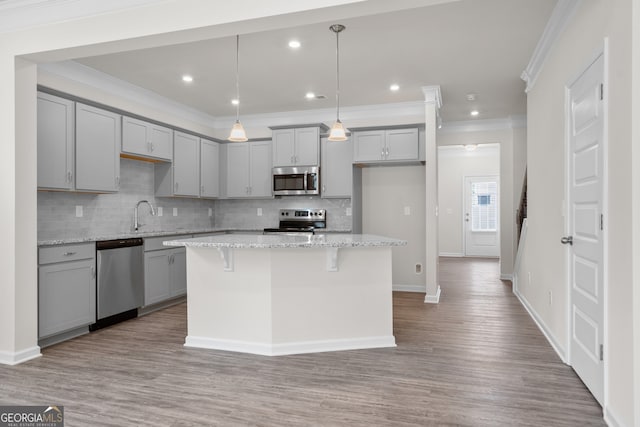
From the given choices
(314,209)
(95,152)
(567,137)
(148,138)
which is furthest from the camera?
(314,209)

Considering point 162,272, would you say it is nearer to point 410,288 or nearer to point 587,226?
point 410,288

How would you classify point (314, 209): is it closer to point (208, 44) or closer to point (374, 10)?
point (208, 44)

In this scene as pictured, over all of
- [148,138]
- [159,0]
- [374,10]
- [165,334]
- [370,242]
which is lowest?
[165,334]

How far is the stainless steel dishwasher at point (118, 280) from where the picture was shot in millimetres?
4199

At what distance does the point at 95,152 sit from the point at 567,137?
435cm

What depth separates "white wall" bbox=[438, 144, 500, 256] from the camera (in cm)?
1088

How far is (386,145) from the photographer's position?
5.80 meters

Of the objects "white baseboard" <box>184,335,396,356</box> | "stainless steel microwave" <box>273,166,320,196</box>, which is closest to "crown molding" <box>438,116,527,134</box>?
"stainless steel microwave" <box>273,166,320,196</box>

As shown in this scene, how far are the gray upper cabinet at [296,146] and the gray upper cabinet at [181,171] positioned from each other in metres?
1.15

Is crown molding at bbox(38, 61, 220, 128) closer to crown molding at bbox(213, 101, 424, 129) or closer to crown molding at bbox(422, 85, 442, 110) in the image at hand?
crown molding at bbox(213, 101, 424, 129)

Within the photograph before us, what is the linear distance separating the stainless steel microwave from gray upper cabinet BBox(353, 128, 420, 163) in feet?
2.16

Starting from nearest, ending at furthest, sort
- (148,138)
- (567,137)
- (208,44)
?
(567,137) < (208,44) < (148,138)

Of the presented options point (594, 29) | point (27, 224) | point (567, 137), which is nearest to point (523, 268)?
point (567, 137)

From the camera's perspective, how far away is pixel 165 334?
4.06m
